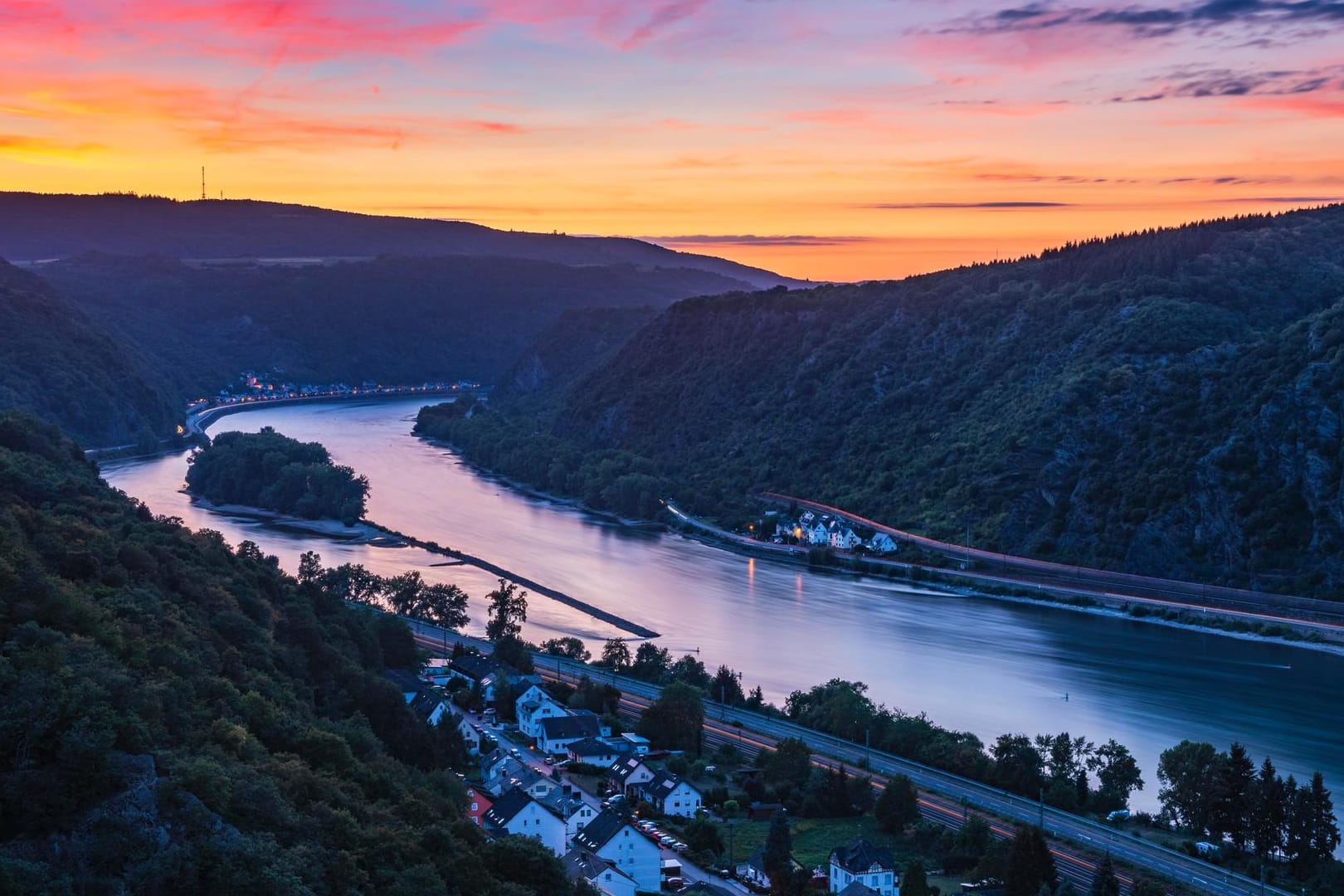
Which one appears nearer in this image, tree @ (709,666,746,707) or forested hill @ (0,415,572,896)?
forested hill @ (0,415,572,896)

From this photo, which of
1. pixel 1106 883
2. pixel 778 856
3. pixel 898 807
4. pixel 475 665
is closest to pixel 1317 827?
pixel 1106 883

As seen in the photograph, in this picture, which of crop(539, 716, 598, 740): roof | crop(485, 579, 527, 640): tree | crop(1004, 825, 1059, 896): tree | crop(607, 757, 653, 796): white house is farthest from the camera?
crop(485, 579, 527, 640): tree

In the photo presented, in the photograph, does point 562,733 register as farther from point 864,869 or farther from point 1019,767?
point 864,869

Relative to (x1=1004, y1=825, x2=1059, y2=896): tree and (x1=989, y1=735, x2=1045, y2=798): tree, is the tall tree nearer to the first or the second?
(x1=1004, y1=825, x2=1059, y2=896): tree

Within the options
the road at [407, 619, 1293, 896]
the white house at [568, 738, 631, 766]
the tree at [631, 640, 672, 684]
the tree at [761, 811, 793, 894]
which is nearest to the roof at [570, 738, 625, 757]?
the white house at [568, 738, 631, 766]

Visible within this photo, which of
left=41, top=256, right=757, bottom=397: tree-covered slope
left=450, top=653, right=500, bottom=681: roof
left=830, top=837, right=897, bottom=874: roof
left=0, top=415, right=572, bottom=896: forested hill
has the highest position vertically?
left=41, top=256, right=757, bottom=397: tree-covered slope

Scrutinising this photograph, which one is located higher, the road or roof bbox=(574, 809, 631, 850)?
roof bbox=(574, 809, 631, 850)

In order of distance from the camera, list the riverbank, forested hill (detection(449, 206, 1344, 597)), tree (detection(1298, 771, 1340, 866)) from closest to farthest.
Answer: tree (detection(1298, 771, 1340, 866)) < the riverbank < forested hill (detection(449, 206, 1344, 597))
